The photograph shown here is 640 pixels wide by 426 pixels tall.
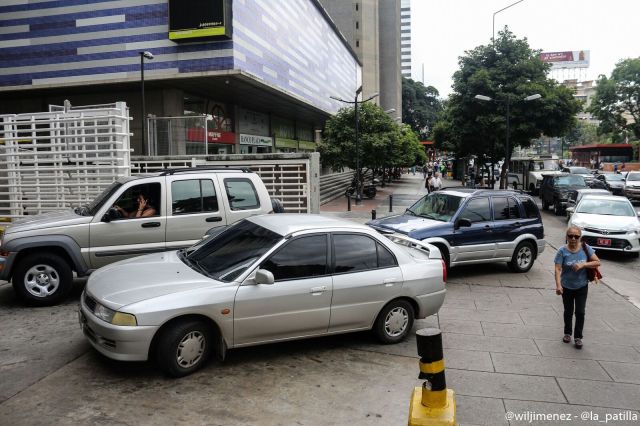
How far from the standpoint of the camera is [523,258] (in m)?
10.8

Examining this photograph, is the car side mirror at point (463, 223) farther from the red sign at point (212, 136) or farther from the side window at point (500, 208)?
the red sign at point (212, 136)

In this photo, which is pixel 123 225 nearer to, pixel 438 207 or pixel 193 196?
pixel 193 196

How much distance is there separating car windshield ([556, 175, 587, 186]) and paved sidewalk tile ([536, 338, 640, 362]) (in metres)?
19.7

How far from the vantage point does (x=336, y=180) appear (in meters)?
39.1

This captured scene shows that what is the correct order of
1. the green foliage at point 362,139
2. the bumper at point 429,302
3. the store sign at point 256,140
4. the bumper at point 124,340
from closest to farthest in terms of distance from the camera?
the bumper at point 124,340
the bumper at point 429,302
the store sign at point 256,140
the green foliage at point 362,139

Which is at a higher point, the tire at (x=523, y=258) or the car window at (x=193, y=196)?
the car window at (x=193, y=196)

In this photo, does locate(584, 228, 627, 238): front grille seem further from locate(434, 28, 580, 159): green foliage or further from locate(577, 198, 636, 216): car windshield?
locate(434, 28, 580, 159): green foliage

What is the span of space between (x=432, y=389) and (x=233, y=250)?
2.89 meters

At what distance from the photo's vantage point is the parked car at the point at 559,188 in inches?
922

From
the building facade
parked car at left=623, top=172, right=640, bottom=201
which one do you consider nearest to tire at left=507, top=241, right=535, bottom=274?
the building facade

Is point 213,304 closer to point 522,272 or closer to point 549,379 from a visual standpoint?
point 549,379

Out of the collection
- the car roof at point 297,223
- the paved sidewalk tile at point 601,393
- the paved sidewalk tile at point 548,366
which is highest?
the car roof at point 297,223

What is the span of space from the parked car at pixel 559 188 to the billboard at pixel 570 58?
14017 centimetres

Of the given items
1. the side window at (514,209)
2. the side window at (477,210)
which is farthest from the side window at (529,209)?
the side window at (477,210)
